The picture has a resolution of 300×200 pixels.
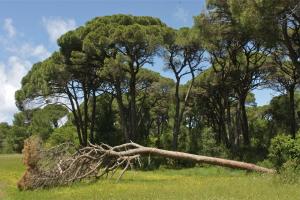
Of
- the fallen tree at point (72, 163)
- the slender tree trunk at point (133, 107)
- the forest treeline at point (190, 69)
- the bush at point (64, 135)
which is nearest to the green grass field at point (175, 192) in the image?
the fallen tree at point (72, 163)

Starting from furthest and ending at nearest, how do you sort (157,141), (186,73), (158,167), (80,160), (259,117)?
(259,117)
(157,141)
(186,73)
(158,167)
(80,160)

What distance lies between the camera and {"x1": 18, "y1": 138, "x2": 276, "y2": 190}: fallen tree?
2491 centimetres

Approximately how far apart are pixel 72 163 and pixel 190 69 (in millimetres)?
26481

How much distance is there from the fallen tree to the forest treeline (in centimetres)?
622

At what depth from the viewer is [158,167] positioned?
44.2m

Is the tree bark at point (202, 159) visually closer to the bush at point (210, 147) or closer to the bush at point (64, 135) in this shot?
Result: the bush at point (210, 147)

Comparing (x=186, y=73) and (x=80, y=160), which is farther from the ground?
(x=186, y=73)

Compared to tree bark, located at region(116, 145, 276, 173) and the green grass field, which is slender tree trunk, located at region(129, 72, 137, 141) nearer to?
tree bark, located at region(116, 145, 276, 173)

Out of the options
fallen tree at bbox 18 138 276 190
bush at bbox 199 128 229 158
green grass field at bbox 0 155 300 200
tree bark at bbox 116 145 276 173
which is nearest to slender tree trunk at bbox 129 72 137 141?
bush at bbox 199 128 229 158

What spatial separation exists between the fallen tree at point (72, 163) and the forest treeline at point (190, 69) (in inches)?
245

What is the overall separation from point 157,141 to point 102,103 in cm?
1170

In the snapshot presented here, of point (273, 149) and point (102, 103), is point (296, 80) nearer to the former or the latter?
point (273, 149)

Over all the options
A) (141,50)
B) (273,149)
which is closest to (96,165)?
(273,149)

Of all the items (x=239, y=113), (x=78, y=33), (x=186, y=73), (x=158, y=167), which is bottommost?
(x=158, y=167)
